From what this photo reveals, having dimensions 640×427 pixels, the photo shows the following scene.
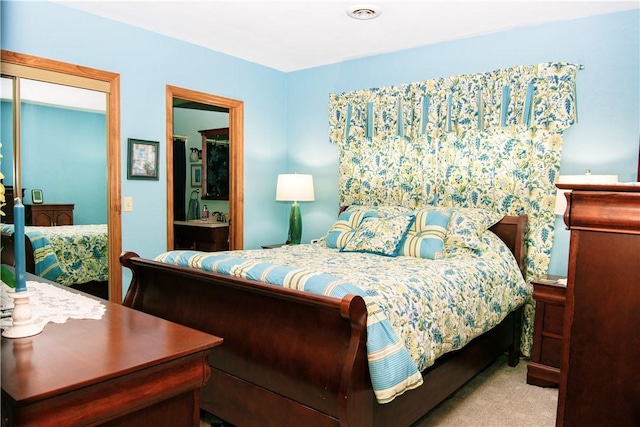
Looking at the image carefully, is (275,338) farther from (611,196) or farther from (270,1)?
(270,1)

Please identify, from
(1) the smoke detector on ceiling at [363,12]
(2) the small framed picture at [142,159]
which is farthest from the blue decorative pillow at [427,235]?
(2) the small framed picture at [142,159]

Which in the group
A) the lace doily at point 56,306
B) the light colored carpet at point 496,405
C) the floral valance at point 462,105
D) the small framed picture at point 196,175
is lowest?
the light colored carpet at point 496,405

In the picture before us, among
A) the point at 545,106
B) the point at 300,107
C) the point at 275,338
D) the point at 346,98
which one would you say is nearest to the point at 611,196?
the point at 275,338

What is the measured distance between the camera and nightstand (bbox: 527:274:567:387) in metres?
2.95

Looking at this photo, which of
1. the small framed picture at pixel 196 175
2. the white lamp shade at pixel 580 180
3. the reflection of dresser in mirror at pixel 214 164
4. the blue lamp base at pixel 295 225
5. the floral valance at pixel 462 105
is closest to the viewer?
the white lamp shade at pixel 580 180

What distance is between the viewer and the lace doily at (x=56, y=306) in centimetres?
140

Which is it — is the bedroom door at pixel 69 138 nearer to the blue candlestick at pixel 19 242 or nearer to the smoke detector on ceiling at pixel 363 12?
the smoke detector on ceiling at pixel 363 12

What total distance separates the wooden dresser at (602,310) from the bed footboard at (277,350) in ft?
2.29

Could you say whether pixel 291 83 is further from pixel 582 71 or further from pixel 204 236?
pixel 582 71

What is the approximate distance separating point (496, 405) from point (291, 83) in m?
3.64

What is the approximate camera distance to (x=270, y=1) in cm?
311

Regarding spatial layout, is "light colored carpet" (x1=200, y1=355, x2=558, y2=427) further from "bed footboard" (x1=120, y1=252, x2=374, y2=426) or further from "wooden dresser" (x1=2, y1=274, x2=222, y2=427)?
"wooden dresser" (x1=2, y1=274, x2=222, y2=427)

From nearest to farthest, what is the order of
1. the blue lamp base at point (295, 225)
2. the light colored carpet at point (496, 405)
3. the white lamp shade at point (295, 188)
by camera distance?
the light colored carpet at point (496, 405)
the white lamp shade at point (295, 188)
the blue lamp base at point (295, 225)

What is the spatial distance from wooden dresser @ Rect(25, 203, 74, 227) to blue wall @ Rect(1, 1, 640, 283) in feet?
1.39
